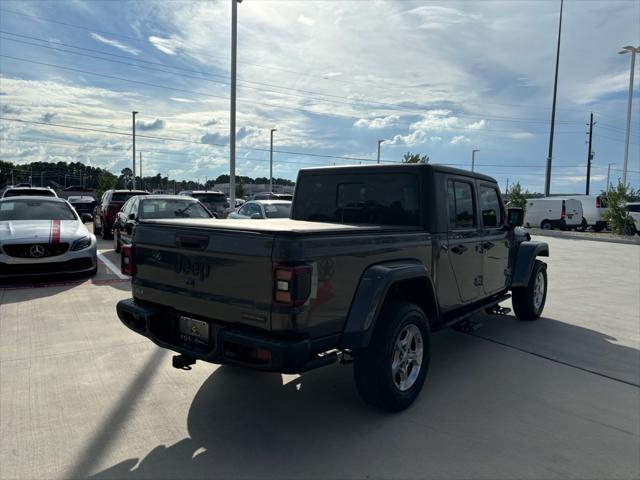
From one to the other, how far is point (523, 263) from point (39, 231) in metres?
7.51

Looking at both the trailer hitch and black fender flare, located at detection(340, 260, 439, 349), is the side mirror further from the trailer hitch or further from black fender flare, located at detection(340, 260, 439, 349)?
the trailer hitch

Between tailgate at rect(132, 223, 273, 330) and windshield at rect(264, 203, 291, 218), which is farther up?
windshield at rect(264, 203, 291, 218)

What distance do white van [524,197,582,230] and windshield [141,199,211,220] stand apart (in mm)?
22550

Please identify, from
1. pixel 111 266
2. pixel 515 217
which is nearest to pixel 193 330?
pixel 515 217

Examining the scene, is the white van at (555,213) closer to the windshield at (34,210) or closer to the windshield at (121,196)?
the windshield at (121,196)

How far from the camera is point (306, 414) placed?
3.54 m

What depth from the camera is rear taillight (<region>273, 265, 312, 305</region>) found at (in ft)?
8.87

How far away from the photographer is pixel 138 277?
374cm

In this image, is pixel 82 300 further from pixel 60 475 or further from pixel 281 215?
pixel 281 215

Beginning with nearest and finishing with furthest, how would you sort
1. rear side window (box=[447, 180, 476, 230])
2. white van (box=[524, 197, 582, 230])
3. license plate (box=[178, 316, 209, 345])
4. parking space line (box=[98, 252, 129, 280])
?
1. license plate (box=[178, 316, 209, 345])
2. rear side window (box=[447, 180, 476, 230])
3. parking space line (box=[98, 252, 129, 280])
4. white van (box=[524, 197, 582, 230])

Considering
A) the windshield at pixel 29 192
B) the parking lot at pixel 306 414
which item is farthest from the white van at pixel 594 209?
the windshield at pixel 29 192

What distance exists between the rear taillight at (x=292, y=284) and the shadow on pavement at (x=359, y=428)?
103 cm

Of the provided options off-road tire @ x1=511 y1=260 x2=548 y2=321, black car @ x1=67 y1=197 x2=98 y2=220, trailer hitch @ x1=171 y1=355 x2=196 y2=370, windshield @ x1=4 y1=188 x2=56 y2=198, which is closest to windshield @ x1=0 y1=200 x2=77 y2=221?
trailer hitch @ x1=171 y1=355 x2=196 y2=370

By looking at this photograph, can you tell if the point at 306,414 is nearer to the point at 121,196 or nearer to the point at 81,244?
the point at 81,244
